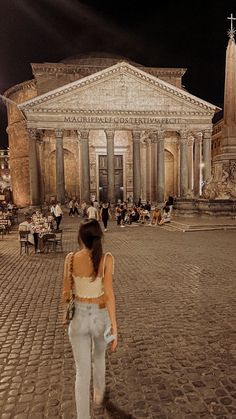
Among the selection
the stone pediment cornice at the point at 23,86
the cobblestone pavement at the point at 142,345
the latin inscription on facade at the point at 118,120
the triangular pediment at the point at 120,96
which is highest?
the stone pediment cornice at the point at 23,86

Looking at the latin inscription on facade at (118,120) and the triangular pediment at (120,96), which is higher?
the triangular pediment at (120,96)

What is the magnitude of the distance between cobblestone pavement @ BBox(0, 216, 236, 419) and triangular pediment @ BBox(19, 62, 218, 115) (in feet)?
77.5

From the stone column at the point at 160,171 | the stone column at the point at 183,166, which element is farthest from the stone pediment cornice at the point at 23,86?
the stone column at the point at 183,166

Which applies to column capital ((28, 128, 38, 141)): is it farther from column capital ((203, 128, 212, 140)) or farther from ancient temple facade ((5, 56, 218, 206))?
column capital ((203, 128, 212, 140))

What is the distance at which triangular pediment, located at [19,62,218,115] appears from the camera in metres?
31.0

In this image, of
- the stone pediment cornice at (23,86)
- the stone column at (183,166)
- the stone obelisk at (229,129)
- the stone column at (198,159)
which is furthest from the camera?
the stone pediment cornice at (23,86)

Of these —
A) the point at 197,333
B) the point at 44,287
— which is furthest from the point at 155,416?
the point at 44,287

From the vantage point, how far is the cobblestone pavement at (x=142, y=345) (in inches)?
144

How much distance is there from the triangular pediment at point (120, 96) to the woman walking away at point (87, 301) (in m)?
29.7

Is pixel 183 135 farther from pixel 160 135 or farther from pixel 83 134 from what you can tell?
pixel 83 134

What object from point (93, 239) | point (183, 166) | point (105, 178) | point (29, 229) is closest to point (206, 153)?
point (183, 166)

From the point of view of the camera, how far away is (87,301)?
3068 millimetres

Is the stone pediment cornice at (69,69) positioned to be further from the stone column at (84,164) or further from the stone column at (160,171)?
the stone column at (160,171)

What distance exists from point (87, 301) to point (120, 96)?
30964 millimetres
